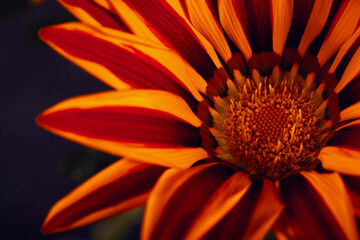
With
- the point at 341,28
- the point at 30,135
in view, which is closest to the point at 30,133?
the point at 30,135

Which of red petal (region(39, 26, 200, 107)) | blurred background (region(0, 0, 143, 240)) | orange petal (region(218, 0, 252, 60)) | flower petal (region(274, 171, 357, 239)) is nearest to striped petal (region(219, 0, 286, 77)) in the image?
orange petal (region(218, 0, 252, 60))

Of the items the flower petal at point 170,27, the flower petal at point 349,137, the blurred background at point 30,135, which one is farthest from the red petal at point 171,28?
the blurred background at point 30,135

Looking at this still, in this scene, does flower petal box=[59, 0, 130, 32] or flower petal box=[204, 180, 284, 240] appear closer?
flower petal box=[204, 180, 284, 240]

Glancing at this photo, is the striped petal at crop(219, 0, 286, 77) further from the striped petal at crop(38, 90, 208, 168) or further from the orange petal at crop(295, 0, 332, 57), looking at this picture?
the striped petal at crop(38, 90, 208, 168)

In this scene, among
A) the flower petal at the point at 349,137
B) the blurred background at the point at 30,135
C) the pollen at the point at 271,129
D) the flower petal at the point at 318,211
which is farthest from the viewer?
the blurred background at the point at 30,135

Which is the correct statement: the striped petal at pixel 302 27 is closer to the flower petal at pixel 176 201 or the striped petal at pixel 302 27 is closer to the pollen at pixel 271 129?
the pollen at pixel 271 129

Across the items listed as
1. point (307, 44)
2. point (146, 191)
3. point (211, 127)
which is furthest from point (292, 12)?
point (146, 191)

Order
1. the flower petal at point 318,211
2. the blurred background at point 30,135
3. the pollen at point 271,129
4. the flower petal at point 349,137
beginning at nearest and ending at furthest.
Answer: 1. the flower petal at point 318,211
2. the flower petal at point 349,137
3. the pollen at point 271,129
4. the blurred background at point 30,135

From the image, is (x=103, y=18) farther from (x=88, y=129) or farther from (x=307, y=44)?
(x=307, y=44)
